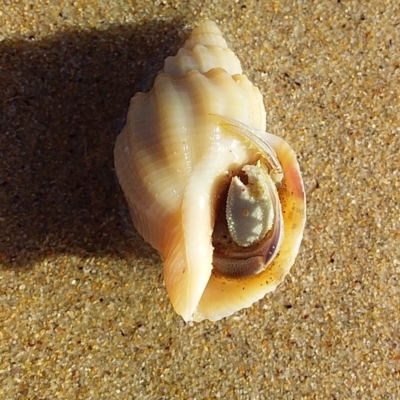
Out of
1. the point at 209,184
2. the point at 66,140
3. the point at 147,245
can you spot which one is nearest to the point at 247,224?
the point at 209,184

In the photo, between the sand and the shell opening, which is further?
the sand

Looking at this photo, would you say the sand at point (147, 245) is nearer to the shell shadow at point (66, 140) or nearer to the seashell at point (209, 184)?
the shell shadow at point (66, 140)

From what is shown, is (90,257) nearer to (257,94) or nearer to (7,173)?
(7,173)

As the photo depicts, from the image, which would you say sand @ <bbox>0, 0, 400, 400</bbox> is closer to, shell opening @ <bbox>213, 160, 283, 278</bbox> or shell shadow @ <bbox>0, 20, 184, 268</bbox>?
shell shadow @ <bbox>0, 20, 184, 268</bbox>

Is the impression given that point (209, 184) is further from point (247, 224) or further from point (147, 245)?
point (147, 245)

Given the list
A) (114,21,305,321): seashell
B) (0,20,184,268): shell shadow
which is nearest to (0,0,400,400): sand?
(0,20,184,268): shell shadow
